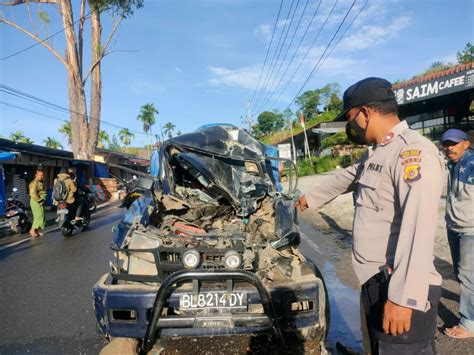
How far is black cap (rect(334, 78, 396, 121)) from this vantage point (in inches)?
68.4

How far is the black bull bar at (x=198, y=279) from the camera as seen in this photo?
2383 mm

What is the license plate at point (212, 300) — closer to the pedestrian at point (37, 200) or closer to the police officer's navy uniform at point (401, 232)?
the police officer's navy uniform at point (401, 232)

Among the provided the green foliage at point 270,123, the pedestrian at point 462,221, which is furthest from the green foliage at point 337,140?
the green foliage at point 270,123

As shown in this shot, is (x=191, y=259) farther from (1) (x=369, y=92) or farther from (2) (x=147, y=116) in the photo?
(2) (x=147, y=116)

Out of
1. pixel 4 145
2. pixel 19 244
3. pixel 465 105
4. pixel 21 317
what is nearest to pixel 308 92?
pixel 465 105

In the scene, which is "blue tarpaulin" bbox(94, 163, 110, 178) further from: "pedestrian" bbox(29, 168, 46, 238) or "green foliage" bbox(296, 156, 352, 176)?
"pedestrian" bbox(29, 168, 46, 238)

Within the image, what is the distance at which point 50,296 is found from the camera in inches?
183

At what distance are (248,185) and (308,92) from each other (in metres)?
57.6

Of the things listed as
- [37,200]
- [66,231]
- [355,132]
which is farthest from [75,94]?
[355,132]

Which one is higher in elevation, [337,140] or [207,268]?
[337,140]

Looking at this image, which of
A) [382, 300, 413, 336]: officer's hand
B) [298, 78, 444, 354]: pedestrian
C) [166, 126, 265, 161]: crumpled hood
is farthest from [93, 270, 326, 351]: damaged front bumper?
[166, 126, 265, 161]: crumpled hood

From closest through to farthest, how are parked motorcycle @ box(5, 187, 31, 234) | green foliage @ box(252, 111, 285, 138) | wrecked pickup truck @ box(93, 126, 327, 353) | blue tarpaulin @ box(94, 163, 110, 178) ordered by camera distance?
wrecked pickup truck @ box(93, 126, 327, 353) → parked motorcycle @ box(5, 187, 31, 234) → blue tarpaulin @ box(94, 163, 110, 178) → green foliage @ box(252, 111, 285, 138)

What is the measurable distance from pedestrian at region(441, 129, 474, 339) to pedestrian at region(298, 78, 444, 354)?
1.78m

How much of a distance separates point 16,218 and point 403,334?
11177 mm
